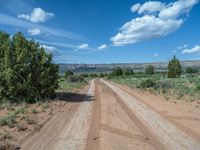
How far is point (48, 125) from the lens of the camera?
40.9ft

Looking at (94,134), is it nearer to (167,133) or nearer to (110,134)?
(110,134)

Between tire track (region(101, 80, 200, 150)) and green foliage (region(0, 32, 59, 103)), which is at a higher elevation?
green foliage (region(0, 32, 59, 103))

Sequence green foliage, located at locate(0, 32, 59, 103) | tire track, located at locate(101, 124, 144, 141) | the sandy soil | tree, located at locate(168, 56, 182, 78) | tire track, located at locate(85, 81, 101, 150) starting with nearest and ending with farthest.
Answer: tire track, located at locate(85, 81, 101, 150)
the sandy soil
tire track, located at locate(101, 124, 144, 141)
green foliage, located at locate(0, 32, 59, 103)
tree, located at locate(168, 56, 182, 78)

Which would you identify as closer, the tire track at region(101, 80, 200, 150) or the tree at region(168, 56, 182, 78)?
the tire track at region(101, 80, 200, 150)

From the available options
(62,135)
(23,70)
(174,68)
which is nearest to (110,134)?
(62,135)

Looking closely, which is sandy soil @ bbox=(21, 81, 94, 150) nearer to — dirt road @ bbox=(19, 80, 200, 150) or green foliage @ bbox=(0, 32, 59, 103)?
dirt road @ bbox=(19, 80, 200, 150)

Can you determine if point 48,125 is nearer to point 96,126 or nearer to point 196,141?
point 96,126

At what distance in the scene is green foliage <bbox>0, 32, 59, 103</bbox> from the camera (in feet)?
67.8

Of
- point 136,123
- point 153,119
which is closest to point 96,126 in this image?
point 136,123

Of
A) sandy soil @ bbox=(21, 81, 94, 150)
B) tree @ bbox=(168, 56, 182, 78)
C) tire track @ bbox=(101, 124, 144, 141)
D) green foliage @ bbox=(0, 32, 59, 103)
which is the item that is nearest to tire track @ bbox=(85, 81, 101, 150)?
sandy soil @ bbox=(21, 81, 94, 150)

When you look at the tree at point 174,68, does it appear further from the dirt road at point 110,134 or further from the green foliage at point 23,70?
the dirt road at point 110,134

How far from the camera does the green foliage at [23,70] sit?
814 inches

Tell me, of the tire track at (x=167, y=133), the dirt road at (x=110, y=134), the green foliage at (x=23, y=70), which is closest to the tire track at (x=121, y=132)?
the dirt road at (x=110, y=134)

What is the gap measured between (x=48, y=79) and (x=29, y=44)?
3.25m
